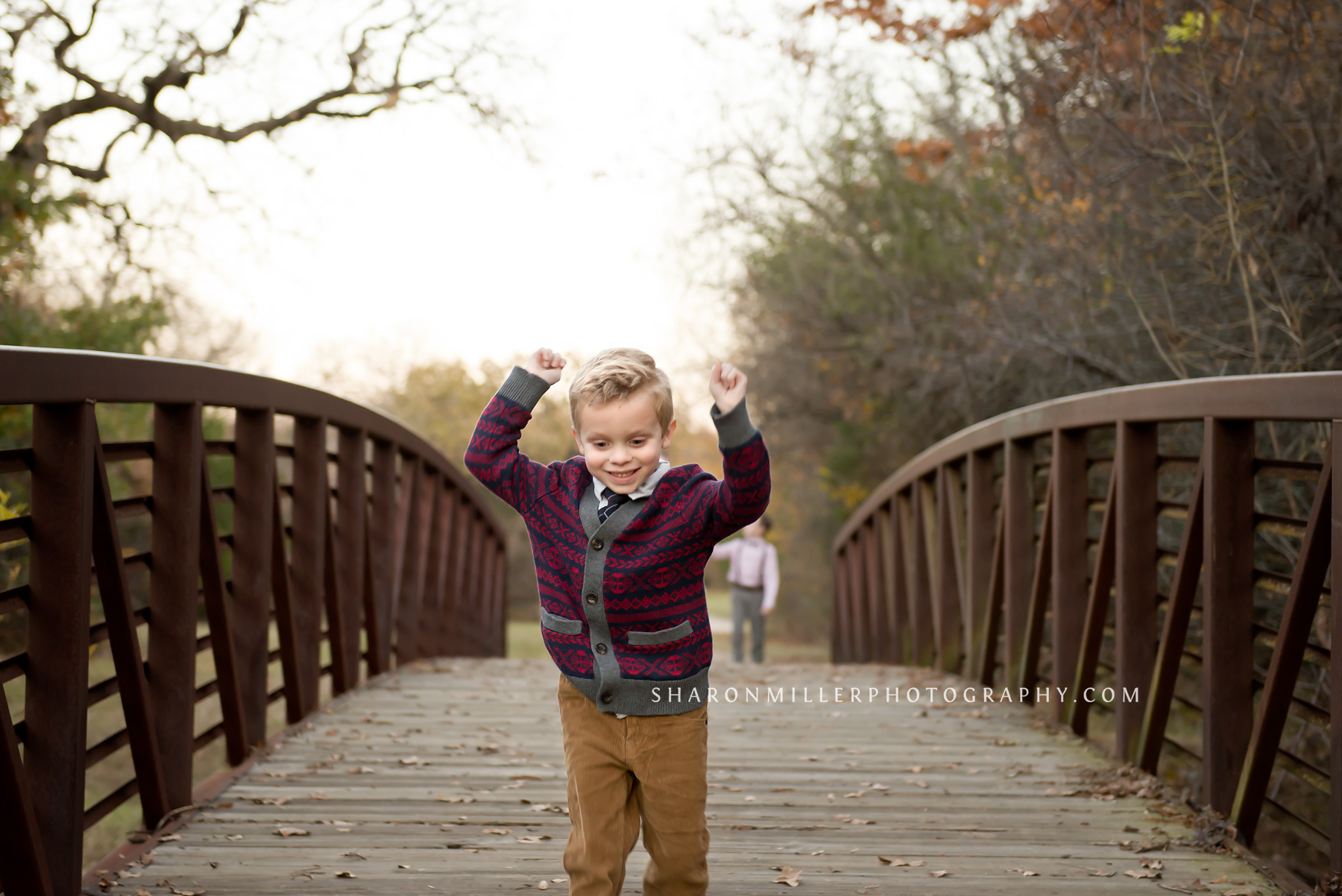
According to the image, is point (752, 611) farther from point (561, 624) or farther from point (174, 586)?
point (561, 624)

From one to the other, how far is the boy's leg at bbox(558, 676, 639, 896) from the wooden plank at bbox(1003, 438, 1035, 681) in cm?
326

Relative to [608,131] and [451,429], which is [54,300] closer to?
[608,131]

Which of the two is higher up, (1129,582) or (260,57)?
(260,57)

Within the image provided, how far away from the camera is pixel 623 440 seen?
235cm

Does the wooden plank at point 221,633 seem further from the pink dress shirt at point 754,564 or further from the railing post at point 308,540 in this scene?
the pink dress shirt at point 754,564

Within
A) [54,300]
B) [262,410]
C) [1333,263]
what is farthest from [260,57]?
[1333,263]

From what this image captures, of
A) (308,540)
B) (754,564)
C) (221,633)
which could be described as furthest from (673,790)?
(754,564)

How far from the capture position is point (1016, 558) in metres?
5.39

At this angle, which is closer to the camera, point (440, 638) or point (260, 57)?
point (440, 638)

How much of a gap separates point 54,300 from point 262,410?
371 inches

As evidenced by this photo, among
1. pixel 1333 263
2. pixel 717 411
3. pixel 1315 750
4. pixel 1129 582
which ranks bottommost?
pixel 1315 750

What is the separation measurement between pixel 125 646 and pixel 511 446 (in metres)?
1.22

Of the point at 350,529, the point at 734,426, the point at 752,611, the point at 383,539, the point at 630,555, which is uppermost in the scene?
the point at 734,426

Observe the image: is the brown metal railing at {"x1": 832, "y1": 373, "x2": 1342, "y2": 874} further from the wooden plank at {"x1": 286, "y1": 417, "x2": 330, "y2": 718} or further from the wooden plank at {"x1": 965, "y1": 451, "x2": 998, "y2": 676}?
the wooden plank at {"x1": 286, "y1": 417, "x2": 330, "y2": 718}
